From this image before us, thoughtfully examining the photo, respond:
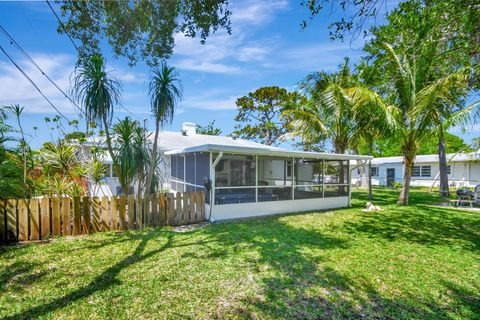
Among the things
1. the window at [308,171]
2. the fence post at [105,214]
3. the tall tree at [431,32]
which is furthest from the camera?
the window at [308,171]

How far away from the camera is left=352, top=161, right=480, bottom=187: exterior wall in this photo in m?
23.1

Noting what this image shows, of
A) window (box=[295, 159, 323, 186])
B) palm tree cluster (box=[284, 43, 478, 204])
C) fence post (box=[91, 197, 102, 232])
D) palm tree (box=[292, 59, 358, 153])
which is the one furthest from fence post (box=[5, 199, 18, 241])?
palm tree cluster (box=[284, 43, 478, 204])

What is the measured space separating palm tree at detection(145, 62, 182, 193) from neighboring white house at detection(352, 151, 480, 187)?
21815 millimetres

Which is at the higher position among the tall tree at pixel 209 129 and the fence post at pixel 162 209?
the tall tree at pixel 209 129

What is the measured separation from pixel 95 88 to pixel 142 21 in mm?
2926

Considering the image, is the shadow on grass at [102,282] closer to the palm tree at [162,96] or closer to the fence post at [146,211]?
the fence post at [146,211]

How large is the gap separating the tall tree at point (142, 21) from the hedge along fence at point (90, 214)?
4.07 meters

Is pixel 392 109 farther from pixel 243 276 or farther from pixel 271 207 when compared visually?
pixel 243 276

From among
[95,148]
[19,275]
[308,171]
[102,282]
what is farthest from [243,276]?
[308,171]

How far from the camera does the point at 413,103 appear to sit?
39.2 ft

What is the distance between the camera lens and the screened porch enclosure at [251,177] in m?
10.2

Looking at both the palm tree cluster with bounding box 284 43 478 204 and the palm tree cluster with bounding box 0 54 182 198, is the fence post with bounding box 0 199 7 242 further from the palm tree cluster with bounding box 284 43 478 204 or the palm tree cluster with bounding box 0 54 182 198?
the palm tree cluster with bounding box 284 43 478 204

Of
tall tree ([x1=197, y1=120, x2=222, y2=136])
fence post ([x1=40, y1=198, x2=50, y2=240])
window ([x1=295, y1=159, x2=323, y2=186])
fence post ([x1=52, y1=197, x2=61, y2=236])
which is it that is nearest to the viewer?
fence post ([x1=40, y1=198, x2=50, y2=240])

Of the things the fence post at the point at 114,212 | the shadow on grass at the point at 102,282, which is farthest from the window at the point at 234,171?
the shadow on grass at the point at 102,282
